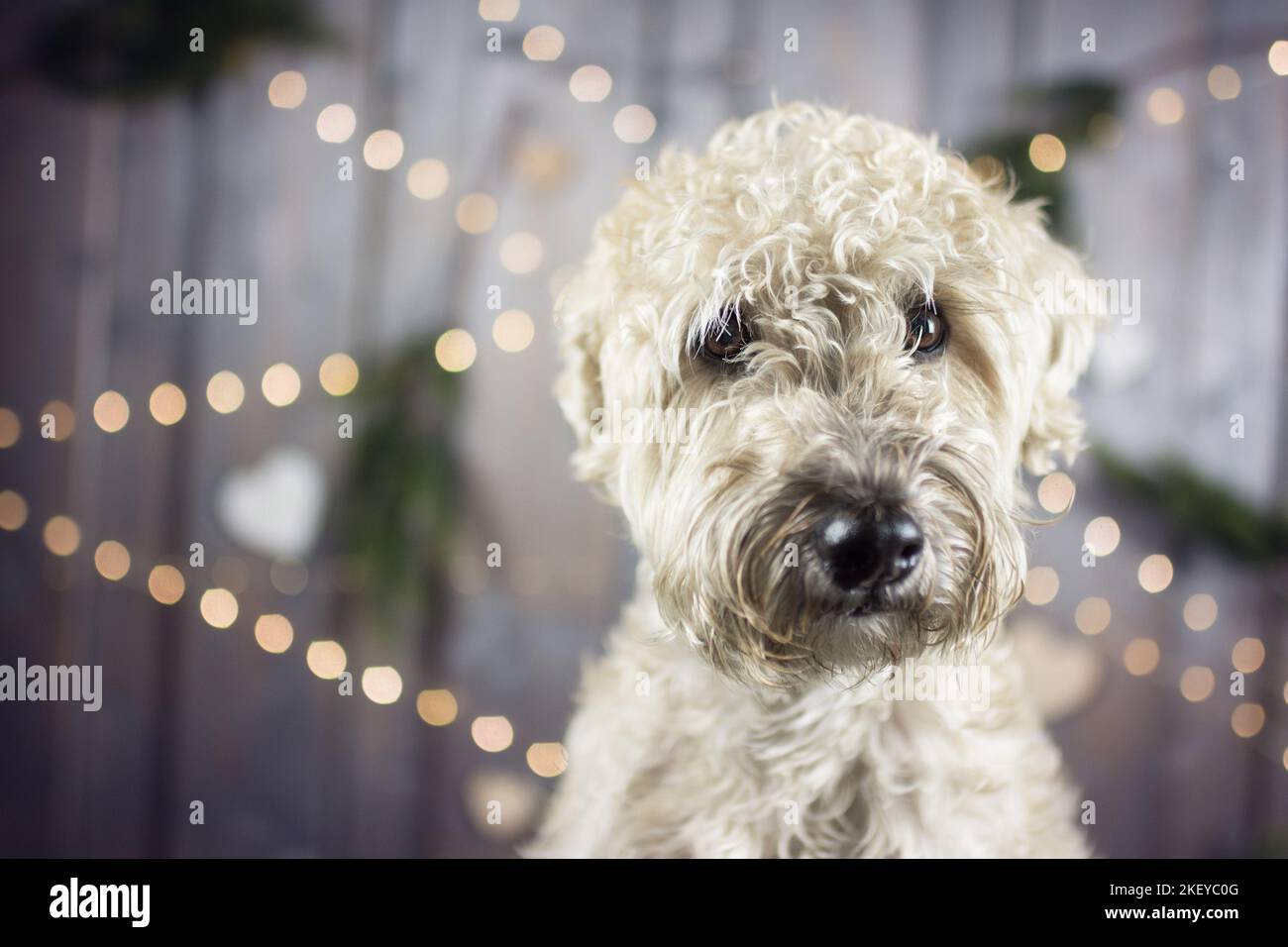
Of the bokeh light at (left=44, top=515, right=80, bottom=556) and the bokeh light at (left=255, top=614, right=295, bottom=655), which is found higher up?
the bokeh light at (left=44, top=515, right=80, bottom=556)


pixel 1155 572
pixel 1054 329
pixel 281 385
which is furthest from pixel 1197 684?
pixel 281 385

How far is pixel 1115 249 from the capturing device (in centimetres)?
128

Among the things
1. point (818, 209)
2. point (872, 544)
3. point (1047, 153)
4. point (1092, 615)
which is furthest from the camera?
point (1092, 615)

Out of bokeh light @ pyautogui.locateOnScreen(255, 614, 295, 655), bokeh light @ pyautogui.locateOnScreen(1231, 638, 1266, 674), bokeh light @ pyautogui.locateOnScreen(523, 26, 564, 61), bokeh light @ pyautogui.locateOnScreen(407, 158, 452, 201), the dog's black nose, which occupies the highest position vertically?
bokeh light @ pyautogui.locateOnScreen(523, 26, 564, 61)

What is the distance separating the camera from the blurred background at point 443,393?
126 cm

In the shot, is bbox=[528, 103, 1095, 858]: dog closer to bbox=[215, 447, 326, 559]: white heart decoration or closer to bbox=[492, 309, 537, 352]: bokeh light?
bbox=[492, 309, 537, 352]: bokeh light

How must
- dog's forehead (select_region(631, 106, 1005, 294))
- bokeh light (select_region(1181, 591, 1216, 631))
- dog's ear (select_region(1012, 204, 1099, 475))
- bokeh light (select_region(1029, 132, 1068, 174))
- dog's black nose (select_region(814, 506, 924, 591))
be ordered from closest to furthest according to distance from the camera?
dog's black nose (select_region(814, 506, 924, 591)) → dog's forehead (select_region(631, 106, 1005, 294)) → dog's ear (select_region(1012, 204, 1099, 475)) → bokeh light (select_region(1029, 132, 1068, 174)) → bokeh light (select_region(1181, 591, 1216, 631))

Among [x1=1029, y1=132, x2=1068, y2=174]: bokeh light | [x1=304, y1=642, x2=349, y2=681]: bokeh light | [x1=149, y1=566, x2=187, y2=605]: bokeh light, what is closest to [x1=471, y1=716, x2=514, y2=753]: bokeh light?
[x1=304, y1=642, x2=349, y2=681]: bokeh light

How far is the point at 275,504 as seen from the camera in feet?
4.38

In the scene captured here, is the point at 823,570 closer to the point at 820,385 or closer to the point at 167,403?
the point at 820,385

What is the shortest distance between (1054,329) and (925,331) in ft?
0.63

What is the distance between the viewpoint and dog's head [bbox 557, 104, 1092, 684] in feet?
2.31
